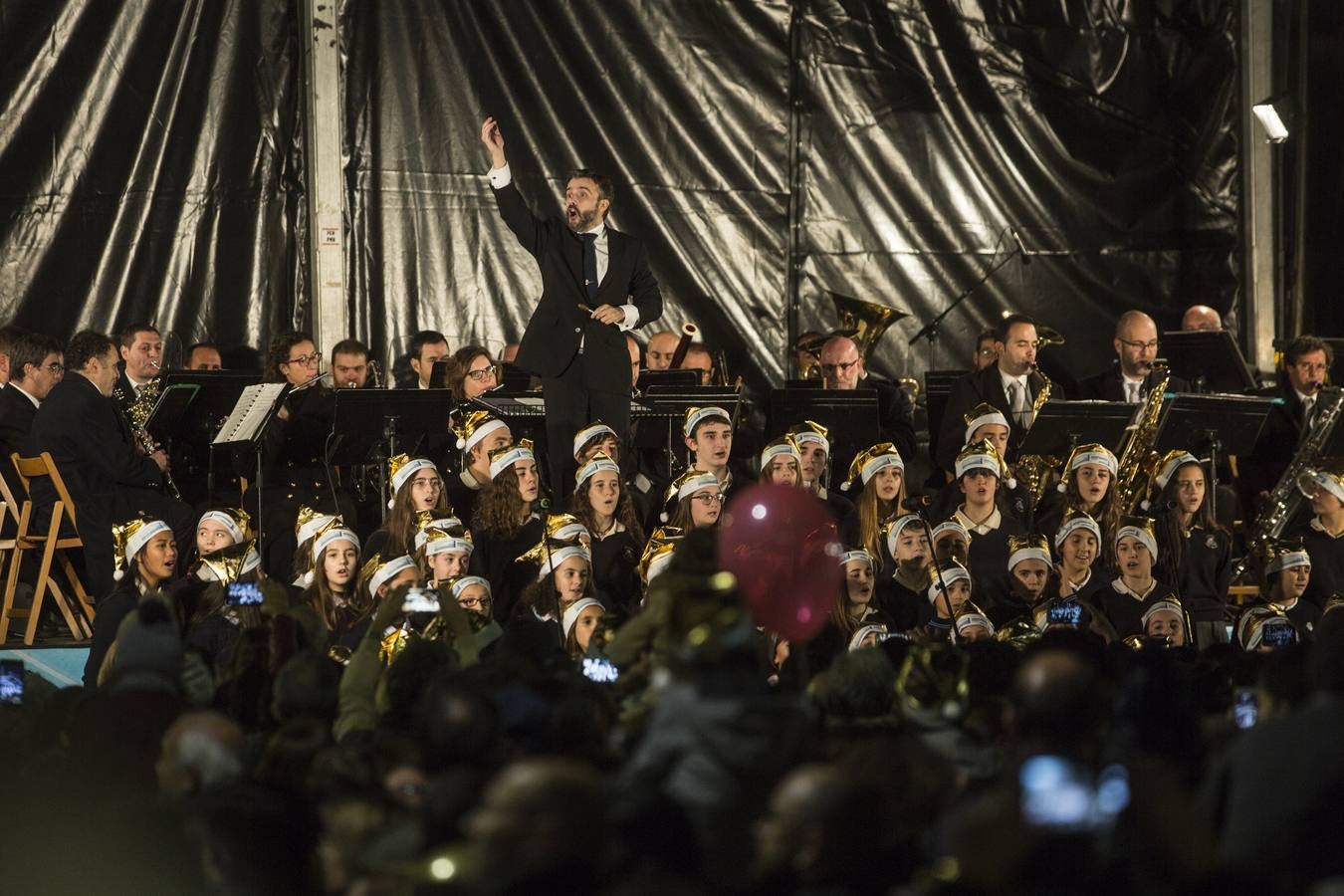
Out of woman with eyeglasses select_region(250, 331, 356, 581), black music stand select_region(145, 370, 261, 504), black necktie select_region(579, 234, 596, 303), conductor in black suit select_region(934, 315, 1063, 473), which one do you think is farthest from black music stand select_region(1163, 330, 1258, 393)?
black music stand select_region(145, 370, 261, 504)

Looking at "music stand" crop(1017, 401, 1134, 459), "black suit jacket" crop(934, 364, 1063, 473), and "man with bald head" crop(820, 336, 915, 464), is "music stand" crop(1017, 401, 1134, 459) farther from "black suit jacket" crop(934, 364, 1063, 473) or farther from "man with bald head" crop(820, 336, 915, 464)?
"man with bald head" crop(820, 336, 915, 464)

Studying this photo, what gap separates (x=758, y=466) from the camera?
10.2 metres

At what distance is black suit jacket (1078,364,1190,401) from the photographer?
11062 mm

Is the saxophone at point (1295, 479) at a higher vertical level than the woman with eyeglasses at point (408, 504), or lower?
lower

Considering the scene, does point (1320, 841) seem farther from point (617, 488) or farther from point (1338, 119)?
point (1338, 119)

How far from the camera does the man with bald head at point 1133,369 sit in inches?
437

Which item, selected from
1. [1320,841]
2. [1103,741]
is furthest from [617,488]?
[1320,841]

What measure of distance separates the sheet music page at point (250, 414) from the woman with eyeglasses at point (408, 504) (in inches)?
26.8

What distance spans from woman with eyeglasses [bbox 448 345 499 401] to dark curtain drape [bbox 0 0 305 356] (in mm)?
1983

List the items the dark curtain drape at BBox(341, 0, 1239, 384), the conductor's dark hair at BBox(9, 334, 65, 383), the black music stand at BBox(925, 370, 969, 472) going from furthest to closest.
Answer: the dark curtain drape at BBox(341, 0, 1239, 384) → the black music stand at BBox(925, 370, 969, 472) → the conductor's dark hair at BBox(9, 334, 65, 383)

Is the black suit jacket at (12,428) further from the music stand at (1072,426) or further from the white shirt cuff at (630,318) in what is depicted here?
the music stand at (1072,426)

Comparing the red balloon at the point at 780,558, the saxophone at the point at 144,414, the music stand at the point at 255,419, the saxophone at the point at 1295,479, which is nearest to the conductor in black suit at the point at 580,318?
the music stand at the point at 255,419

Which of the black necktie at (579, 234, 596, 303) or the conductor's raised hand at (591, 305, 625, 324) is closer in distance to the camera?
the conductor's raised hand at (591, 305, 625, 324)

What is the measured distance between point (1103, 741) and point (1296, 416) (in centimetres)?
719
